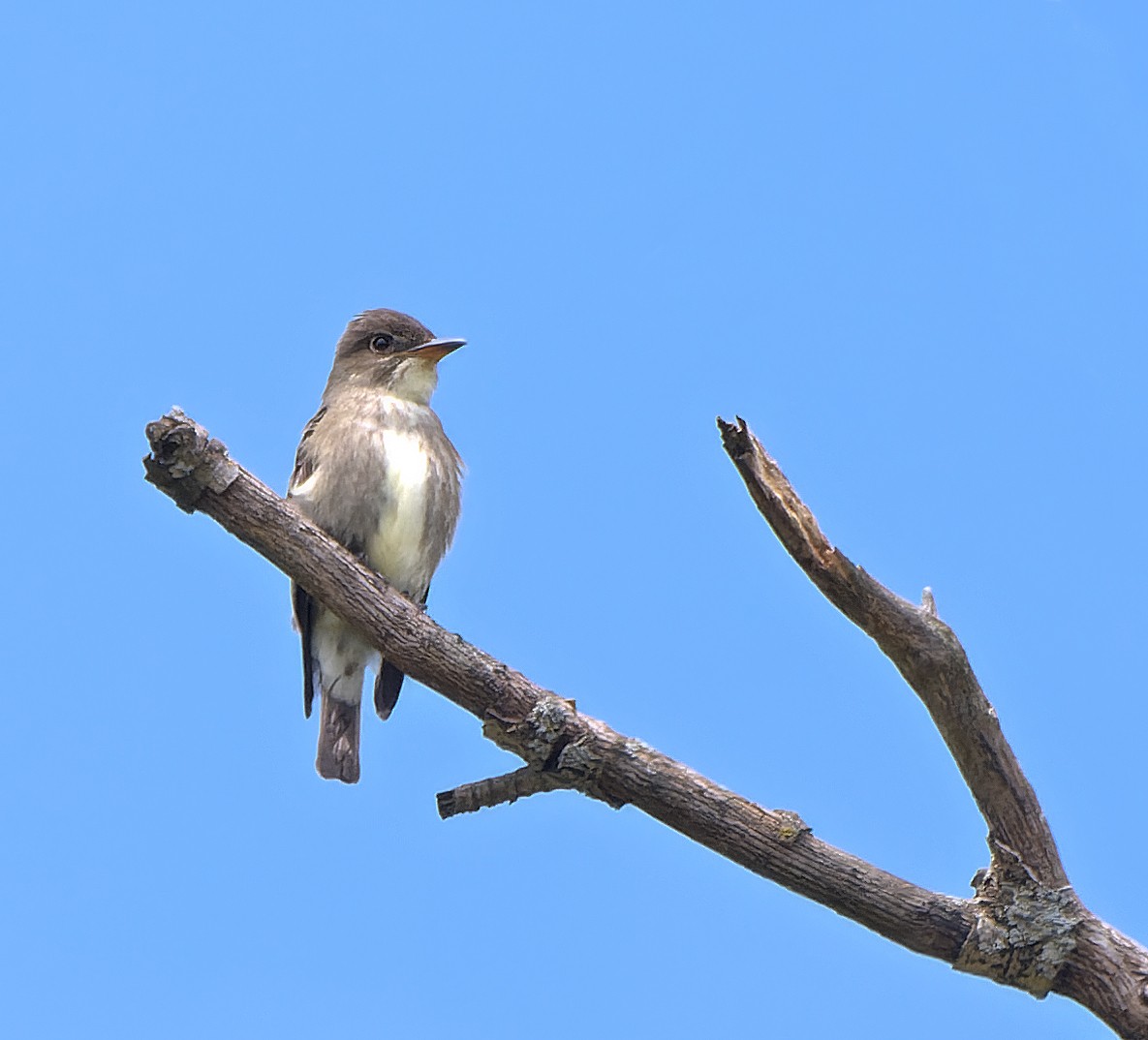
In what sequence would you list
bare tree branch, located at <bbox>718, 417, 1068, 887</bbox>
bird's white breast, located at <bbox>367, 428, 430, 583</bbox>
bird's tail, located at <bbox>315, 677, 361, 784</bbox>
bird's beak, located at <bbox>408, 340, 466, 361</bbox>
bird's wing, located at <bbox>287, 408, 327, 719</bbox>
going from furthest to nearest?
bird's beak, located at <bbox>408, 340, 466, 361</bbox> → bird's wing, located at <bbox>287, 408, 327, 719</bbox> → bird's tail, located at <bbox>315, 677, 361, 784</bbox> → bird's white breast, located at <bbox>367, 428, 430, 583</bbox> → bare tree branch, located at <bbox>718, 417, 1068, 887</bbox>

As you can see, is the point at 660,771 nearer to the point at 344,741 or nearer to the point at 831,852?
the point at 831,852

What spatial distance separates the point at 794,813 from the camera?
5.29m

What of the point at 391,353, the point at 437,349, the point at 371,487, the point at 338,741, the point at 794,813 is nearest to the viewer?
the point at 794,813

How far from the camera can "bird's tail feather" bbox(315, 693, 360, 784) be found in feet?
25.3

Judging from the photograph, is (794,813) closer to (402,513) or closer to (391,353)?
(402,513)

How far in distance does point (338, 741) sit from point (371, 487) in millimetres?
1420

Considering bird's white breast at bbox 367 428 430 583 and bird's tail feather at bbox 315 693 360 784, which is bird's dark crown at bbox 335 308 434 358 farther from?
bird's tail feather at bbox 315 693 360 784

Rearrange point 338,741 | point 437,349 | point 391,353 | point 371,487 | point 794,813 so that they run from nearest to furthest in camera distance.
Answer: point 794,813
point 371,487
point 338,741
point 437,349
point 391,353

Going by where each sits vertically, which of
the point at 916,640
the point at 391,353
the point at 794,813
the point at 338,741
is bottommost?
the point at 794,813

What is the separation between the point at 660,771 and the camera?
210 inches

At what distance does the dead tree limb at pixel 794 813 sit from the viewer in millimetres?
4832

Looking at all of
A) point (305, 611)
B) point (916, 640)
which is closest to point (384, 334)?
point (305, 611)

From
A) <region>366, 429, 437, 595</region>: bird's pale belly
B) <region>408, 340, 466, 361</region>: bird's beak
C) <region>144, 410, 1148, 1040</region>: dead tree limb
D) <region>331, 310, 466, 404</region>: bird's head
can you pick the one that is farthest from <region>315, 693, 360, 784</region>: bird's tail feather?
<region>144, 410, 1148, 1040</region>: dead tree limb

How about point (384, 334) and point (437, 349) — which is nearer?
point (437, 349)
